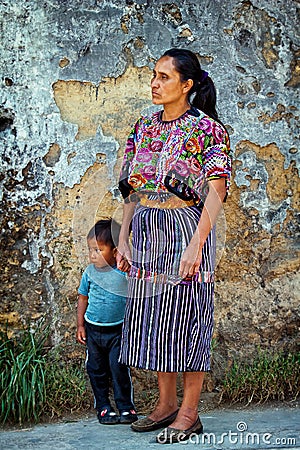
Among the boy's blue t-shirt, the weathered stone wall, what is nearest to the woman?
the boy's blue t-shirt

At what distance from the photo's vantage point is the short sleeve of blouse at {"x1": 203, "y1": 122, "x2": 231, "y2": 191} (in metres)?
3.19

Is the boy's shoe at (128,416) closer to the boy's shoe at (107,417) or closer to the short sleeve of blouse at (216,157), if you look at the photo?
the boy's shoe at (107,417)

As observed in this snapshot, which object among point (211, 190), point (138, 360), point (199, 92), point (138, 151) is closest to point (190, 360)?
point (138, 360)

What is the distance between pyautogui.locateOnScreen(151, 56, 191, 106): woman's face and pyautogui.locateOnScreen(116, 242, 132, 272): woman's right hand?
69cm

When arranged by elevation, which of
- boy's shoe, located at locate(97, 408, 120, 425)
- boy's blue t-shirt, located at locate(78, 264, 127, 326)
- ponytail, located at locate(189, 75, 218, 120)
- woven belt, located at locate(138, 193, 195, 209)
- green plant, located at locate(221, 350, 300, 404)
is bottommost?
boy's shoe, located at locate(97, 408, 120, 425)

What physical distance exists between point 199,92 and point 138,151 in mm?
390

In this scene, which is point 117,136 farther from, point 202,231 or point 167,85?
point 202,231

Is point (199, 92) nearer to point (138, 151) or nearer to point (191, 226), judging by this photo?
point (138, 151)

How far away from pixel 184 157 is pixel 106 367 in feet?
3.82

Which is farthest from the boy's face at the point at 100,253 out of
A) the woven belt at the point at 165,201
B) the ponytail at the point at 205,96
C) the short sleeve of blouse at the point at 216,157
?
the ponytail at the point at 205,96

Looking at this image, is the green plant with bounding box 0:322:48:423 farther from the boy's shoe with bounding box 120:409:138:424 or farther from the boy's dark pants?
the boy's shoe with bounding box 120:409:138:424

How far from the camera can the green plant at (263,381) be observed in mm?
3887

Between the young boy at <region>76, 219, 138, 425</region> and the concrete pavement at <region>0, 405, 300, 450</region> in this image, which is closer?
the concrete pavement at <region>0, 405, 300, 450</region>

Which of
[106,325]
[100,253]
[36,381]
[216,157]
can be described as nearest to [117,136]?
[100,253]
